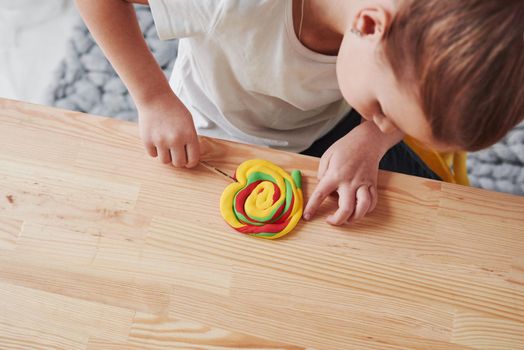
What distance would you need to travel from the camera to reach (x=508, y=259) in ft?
2.34

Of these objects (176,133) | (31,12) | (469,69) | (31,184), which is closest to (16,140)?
(31,184)

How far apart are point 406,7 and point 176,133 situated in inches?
14.0

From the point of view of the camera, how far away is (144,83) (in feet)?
2.67

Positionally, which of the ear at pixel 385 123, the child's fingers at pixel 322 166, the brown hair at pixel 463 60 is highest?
the brown hair at pixel 463 60

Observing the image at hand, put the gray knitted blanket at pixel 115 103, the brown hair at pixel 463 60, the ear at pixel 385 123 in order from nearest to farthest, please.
A: the brown hair at pixel 463 60 → the ear at pixel 385 123 → the gray knitted blanket at pixel 115 103

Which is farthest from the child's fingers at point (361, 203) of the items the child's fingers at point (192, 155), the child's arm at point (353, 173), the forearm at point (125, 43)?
the forearm at point (125, 43)

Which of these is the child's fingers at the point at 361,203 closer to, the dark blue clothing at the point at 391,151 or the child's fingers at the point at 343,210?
the child's fingers at the point at 343,210

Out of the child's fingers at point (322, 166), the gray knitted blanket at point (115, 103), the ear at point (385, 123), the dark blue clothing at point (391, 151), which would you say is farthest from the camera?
the gray knitted blanket at point (115, 103)

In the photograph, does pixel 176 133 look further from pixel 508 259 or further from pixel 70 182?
pixel 508 259

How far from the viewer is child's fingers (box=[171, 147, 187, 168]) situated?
2.38 feet

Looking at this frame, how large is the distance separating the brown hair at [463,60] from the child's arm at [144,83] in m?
0.31

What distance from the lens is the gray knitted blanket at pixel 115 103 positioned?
1403mm

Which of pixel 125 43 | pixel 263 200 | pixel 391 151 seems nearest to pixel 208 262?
pixel 263 200

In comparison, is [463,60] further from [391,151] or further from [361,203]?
[391,151]
